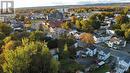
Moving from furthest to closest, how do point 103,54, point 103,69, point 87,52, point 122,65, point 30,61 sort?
point 87,52
point 103,54
point 122,65
point 103,69
point 30,61

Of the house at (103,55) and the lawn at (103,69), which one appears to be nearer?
the lawn at (103,69)

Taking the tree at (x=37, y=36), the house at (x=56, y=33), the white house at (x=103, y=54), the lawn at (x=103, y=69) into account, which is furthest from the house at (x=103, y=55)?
the tree at (x=37, y=36)

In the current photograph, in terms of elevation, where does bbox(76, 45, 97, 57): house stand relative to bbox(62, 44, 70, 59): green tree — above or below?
below

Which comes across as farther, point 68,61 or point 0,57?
point 68,61

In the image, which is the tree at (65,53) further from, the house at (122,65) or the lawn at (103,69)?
the house at (122,65)

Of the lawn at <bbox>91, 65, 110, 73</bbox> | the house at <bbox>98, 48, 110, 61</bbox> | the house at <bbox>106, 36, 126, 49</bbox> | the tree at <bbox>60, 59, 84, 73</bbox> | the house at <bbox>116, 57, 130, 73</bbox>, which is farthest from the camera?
the house at <bbox>106, 36, 126, 49</bbox>

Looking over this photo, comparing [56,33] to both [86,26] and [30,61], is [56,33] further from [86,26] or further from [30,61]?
[30,61]

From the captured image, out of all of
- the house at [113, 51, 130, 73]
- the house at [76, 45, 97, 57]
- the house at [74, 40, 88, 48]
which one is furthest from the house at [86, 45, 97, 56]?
the house at [113, 51, 130, 73]

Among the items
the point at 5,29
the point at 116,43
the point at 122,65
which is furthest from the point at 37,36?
the point at 116,43

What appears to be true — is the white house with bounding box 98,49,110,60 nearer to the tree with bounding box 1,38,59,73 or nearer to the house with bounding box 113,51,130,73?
the house with bounding box 113,51,130,73

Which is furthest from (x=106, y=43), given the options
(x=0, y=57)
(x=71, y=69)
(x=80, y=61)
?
(x=0, y=57)

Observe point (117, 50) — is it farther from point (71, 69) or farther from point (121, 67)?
point (71, 69)
